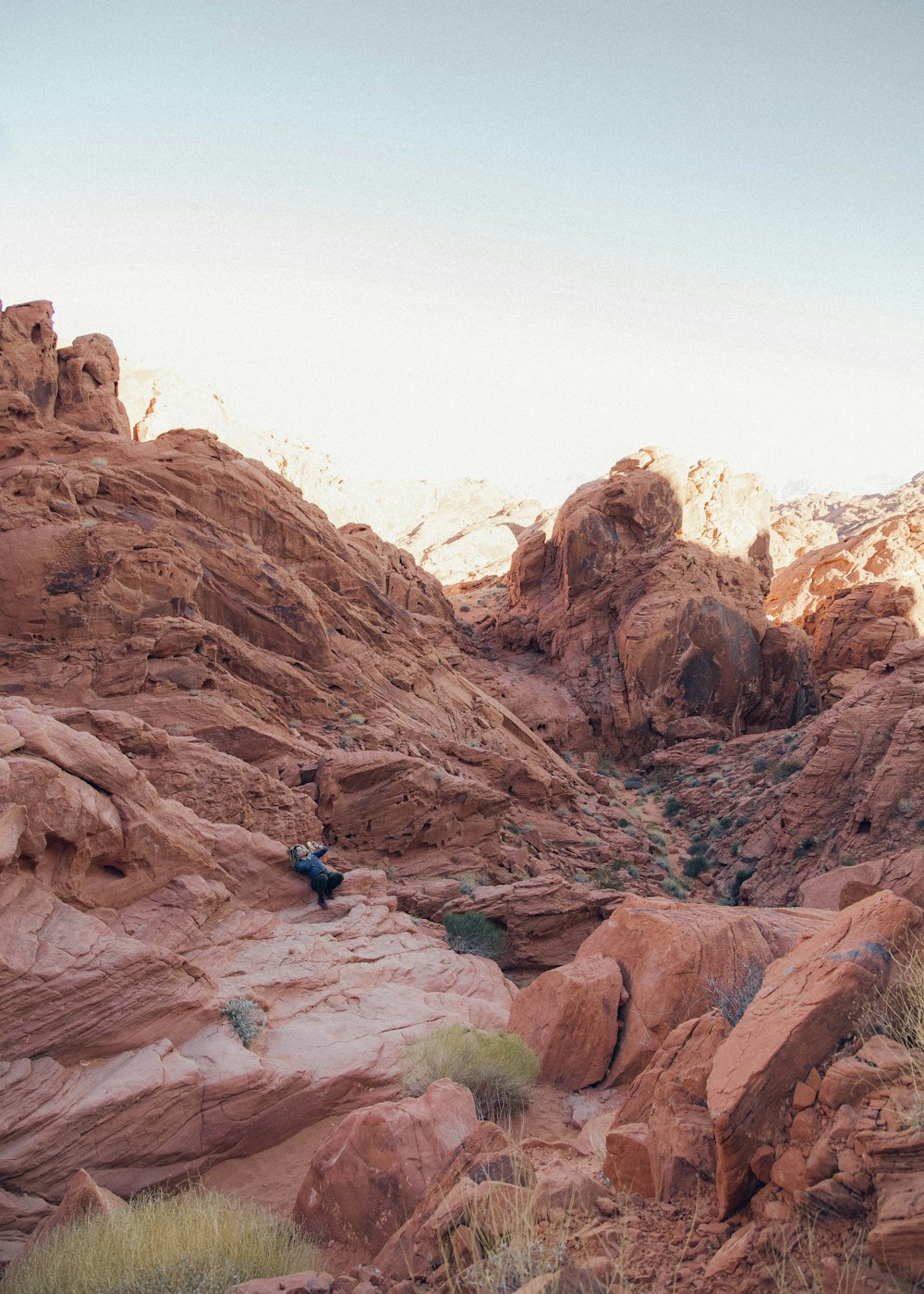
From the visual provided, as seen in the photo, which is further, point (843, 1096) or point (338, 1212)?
point (338, 1212)

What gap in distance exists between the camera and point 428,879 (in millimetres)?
A: 17578

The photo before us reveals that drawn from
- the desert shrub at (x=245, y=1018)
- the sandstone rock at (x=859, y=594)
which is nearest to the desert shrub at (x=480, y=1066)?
the desert shrub at (x=245, y=1018)

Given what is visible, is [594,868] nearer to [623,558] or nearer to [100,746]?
[100,746]

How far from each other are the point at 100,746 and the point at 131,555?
30.8 ft

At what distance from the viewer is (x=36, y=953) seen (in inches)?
296

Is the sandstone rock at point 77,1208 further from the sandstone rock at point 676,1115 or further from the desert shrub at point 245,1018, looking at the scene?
the sandstone rock at point 676,1115

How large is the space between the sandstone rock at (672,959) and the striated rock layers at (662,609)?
2579cm

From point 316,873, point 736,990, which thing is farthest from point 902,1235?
point 316,873

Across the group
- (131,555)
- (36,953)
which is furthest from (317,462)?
(36,953)

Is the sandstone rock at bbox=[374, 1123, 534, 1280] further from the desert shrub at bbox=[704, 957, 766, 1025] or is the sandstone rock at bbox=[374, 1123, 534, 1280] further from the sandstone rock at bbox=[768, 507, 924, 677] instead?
the sandstone rock at bbox=[768, 507, 924, 677]

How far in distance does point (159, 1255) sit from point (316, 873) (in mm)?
8614

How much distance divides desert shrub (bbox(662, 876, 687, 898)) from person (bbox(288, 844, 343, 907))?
35.6 feet

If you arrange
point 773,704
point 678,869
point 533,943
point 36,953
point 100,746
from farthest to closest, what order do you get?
point 773,704
point 678,869
point 533,943
point 100,746
point 36,953

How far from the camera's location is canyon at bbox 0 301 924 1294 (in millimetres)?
4512
